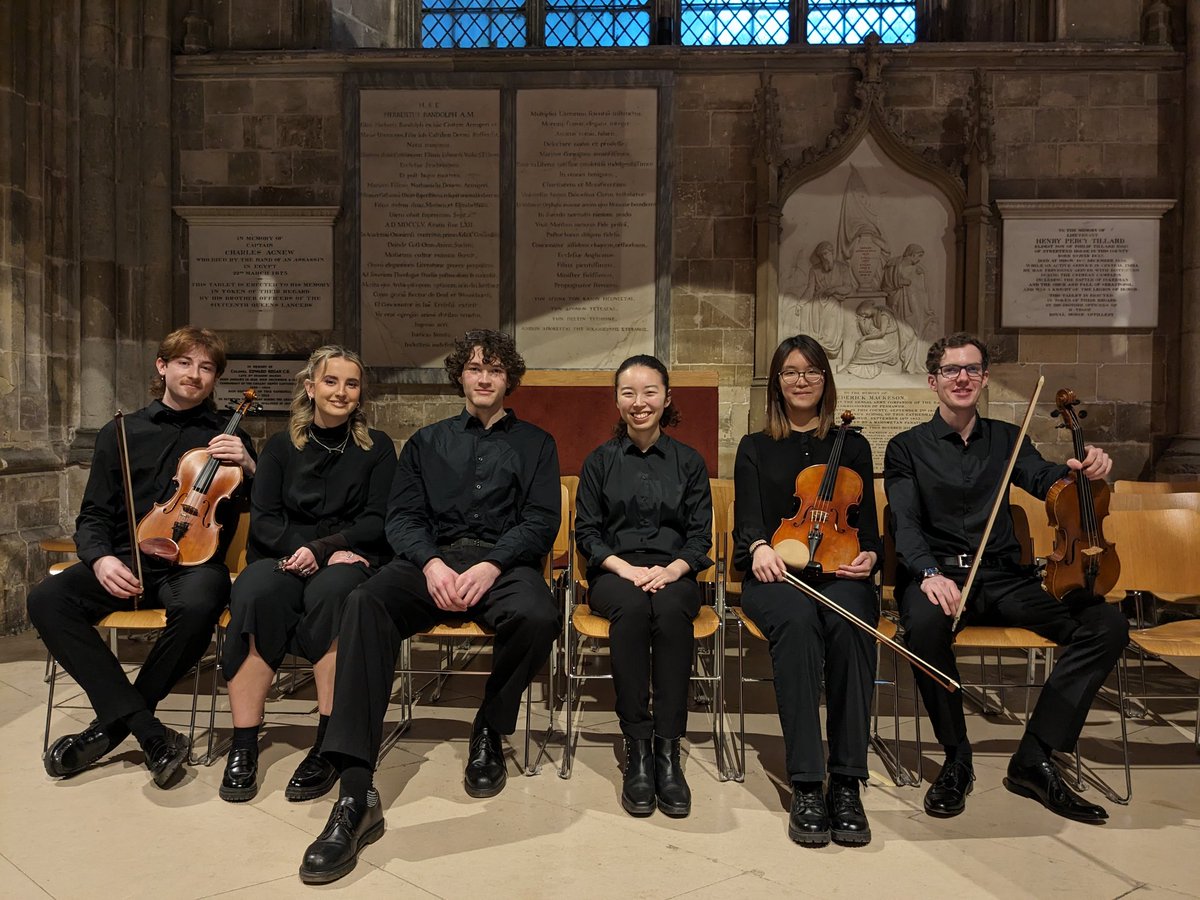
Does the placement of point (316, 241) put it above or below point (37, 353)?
above

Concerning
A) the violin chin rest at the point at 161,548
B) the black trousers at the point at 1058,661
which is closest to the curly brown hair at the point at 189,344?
the violin chin rest at the point at 161,548

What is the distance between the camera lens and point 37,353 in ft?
19.5

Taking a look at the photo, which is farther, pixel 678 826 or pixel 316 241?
pixel 316 241

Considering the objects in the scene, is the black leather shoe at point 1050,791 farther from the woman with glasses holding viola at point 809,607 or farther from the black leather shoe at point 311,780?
the black leather shoe at point 311,780

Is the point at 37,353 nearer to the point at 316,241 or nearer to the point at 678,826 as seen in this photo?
the point at 316,241

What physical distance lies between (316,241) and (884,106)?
4.09 meters

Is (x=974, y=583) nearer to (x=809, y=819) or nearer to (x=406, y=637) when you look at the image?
(x=809, y=819)

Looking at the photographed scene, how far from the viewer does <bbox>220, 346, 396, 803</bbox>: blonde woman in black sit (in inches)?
119

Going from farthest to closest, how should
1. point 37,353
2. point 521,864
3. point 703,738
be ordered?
point 37,353 < point 703,738 < point 521,864

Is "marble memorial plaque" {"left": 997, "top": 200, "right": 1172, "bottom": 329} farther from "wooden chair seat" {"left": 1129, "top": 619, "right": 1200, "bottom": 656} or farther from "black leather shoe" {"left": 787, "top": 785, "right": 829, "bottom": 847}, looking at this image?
"black leather shoe" {"left": 787, "top": 785, "right": 829, "bottom": 847}

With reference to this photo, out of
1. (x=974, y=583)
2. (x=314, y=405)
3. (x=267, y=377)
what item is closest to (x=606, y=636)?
(x=974, y=583)

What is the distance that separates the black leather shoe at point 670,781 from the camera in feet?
9.32

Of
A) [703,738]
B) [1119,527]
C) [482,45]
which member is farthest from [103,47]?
[1119,527]

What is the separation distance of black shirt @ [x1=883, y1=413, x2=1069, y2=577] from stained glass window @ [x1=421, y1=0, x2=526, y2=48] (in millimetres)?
6042
